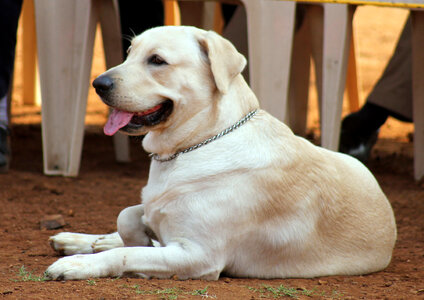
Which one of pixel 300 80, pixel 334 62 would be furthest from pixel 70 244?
pixel 300 80

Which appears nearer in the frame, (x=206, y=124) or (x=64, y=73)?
(x=206, y=124)

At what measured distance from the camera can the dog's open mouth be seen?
8.76ft

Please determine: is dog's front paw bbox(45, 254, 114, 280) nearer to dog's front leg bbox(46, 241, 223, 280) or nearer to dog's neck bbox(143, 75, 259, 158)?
dog's front leg bbox(46, 241, 223, 280)

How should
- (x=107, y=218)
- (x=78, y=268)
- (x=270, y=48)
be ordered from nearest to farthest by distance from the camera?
1. (x=78, y=268)
2. (x=107, y=218)
3. (x=270, y=48)

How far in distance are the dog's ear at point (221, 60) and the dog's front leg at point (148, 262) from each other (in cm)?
63

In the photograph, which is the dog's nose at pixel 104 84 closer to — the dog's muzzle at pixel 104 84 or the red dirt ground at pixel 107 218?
the dog's muzzle at pixel 104 84

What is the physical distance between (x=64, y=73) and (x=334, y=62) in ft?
5.53

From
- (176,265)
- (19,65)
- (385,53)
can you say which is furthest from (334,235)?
(385,53)

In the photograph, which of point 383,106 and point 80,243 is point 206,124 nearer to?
point 80,243

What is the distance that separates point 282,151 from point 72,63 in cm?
212

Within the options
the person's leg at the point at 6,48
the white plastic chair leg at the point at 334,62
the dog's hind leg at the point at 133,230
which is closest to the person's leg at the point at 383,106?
the white plastic chair leg at the point at 334,62

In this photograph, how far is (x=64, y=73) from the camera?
173 inches

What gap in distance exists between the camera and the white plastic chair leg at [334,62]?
4.23 metres

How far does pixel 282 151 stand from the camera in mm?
2715
